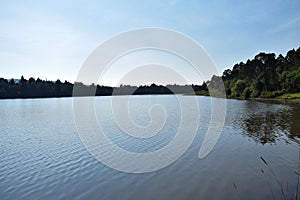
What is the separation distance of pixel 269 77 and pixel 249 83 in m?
14.0

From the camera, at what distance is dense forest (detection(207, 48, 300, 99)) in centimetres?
6700

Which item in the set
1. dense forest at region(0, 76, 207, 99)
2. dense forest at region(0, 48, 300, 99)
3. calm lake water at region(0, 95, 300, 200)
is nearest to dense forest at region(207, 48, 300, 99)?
dense forest at region(0, 48, 300, 99)

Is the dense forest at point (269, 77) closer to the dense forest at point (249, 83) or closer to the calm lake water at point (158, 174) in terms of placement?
the dense forest at point (249, 83)

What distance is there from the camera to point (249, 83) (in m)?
85.9

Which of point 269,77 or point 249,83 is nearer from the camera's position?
point 269,77

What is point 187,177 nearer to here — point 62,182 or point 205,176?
point 205,176

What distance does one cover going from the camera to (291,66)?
265 feet

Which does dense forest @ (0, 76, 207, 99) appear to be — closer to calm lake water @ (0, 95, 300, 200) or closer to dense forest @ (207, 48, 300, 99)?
dense forest @ (207, 48, 300, 99)

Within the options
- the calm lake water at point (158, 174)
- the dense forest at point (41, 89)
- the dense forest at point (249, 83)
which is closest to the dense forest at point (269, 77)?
the dense forest at point (249, 83)

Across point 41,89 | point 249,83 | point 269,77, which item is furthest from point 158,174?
point 41,89

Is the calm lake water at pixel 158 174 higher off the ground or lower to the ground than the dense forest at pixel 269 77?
lower

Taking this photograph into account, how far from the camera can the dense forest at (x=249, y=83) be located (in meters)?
69.6

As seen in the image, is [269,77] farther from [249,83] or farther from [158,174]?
[158,174]

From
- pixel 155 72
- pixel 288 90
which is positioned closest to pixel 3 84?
pixel 155 72
